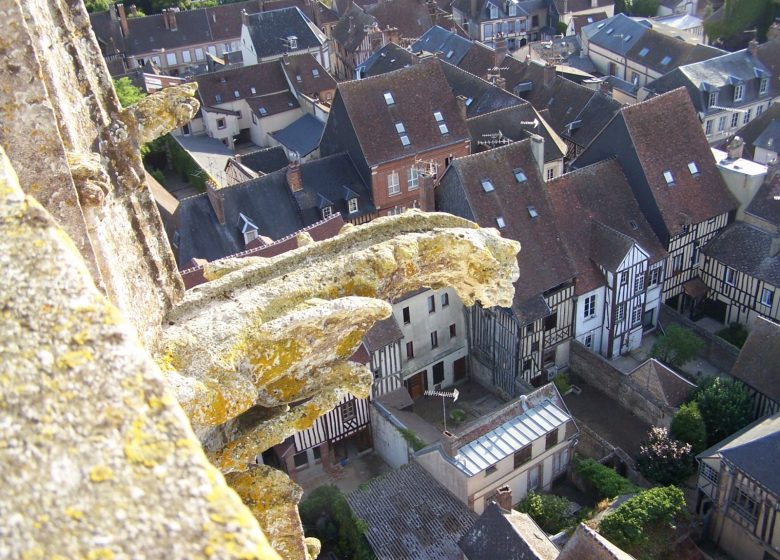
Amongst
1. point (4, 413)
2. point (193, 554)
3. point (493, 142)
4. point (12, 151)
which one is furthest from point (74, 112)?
point (493, 142)

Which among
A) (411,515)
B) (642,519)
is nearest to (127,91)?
(411,515)

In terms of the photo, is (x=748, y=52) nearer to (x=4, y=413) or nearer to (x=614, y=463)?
(x=614, y=463)

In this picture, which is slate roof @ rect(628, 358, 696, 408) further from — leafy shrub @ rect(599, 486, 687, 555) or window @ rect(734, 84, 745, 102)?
window @ rect(734, 84, 745, 102)

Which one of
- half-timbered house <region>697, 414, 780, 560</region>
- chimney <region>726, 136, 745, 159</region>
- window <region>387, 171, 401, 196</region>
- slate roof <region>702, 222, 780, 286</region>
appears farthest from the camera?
window <region>387, 171, 401, 196</region>

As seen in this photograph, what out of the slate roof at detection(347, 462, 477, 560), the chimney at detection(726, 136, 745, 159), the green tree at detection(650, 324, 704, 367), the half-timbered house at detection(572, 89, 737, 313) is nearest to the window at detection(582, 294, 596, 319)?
the green tree at detection(650, 324, 704, 367)

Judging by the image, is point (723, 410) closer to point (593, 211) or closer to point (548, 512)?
point (548, 512)

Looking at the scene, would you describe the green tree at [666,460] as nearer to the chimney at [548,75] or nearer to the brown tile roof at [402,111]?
the brown tile roof at [402,111]
